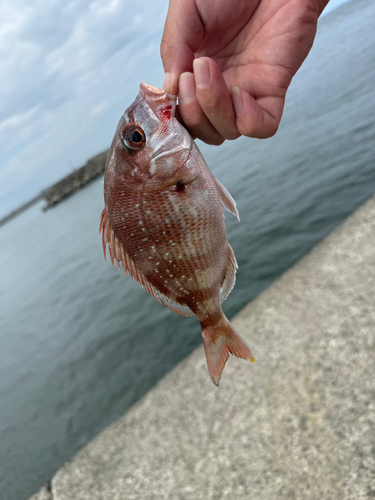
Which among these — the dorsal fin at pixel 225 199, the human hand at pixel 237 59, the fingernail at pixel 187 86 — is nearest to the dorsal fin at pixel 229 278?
the dorsal fin at pixel 225 199

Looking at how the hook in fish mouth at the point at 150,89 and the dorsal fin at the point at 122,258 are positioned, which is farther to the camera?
the dorsal fin at the point at 122,258

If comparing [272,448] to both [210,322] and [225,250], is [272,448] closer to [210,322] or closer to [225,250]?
[210,322]

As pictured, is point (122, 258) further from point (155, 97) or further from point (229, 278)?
Answer: point (155, 97)

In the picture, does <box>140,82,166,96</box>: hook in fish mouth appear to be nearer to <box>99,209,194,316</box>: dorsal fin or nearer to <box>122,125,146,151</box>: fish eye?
<box>122,125,146,151</box>: fish eye

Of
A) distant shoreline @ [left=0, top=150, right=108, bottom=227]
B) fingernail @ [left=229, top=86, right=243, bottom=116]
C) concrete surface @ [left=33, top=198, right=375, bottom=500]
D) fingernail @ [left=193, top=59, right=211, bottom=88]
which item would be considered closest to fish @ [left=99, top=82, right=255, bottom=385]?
fingernail @ [left=193, top=59, right=211, bottom=88]

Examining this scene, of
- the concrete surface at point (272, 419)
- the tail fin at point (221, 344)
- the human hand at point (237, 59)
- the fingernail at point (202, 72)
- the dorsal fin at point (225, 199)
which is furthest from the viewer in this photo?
the concrete surface at point (272, 419)

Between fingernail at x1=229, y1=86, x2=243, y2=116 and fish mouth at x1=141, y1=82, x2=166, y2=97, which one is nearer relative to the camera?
fish mouth at x1=141, y1=82, x2=166, y2=97

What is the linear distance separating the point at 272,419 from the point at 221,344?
1.98 metres

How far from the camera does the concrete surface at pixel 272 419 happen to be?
117 inches

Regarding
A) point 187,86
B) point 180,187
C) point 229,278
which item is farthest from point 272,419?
point 187,86

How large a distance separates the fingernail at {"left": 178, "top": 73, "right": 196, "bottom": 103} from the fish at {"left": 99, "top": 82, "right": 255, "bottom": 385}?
0.07 meters

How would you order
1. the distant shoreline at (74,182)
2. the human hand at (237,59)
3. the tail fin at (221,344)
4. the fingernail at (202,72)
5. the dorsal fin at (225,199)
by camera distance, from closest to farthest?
the fingernail at (202,72) < the human hand at (237,59) < the dorsal fin at (225,199) < the tail fin at (221,344) < the distant shoreline at (74,182)

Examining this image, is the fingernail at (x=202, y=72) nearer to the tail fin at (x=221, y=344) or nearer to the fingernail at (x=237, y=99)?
the fingernail at (x=237, y=99)

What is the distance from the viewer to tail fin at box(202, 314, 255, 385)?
6.39 feet
